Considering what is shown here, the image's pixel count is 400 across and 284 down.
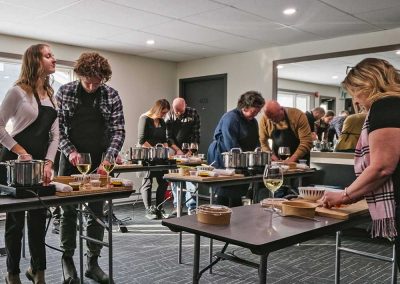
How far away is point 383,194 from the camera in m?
1.39

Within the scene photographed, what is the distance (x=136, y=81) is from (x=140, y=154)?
2.74m

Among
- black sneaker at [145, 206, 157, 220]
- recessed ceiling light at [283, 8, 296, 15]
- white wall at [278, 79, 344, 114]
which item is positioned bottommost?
black sneaker at [145, 206, 157, 220]

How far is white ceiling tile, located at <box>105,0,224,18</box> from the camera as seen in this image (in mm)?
3667

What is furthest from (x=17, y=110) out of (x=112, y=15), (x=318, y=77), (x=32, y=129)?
(x=318, y=77)

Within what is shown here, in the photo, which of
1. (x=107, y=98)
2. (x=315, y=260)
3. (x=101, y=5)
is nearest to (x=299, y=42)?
(x=101, y=5)

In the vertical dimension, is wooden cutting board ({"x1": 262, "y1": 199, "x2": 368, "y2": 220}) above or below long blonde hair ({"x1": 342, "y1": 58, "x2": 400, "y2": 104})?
below

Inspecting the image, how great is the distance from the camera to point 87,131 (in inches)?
100

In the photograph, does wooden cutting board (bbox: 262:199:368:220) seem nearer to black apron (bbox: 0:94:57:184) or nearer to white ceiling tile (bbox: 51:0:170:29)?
black apron (bbox: 0:94:57:184)

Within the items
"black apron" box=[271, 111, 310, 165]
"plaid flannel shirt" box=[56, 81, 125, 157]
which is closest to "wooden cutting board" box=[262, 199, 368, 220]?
"plaid flannel shirt" box=[56, 81, 125, 157]

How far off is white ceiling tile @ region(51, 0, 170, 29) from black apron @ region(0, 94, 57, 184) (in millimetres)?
1880

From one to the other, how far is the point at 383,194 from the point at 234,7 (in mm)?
2857

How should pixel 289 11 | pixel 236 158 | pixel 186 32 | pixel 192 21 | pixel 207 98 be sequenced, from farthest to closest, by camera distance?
pixel 207 98 → pixel 186 32 → pixel 192 21 → pixel 289 11 → pixel 236 158

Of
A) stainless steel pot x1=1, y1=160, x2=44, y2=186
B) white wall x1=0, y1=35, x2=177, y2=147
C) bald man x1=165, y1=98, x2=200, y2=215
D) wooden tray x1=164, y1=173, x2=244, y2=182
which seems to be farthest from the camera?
white wall x1=0, y1=35, x2=177, y2=147

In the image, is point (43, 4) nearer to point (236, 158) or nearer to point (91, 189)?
point (236, 158)
